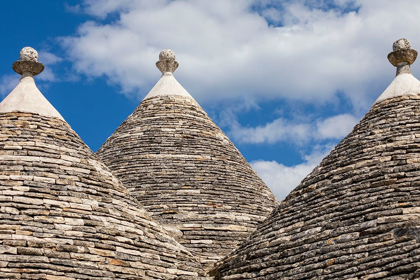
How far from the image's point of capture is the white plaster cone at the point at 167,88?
59.7 feet

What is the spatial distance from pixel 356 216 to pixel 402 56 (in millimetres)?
4218

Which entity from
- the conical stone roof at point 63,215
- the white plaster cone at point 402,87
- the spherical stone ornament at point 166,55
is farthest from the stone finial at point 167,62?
the white plaster cone at point 402,87

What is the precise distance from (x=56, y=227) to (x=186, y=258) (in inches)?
101

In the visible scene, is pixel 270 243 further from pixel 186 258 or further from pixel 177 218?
pixel 177 218

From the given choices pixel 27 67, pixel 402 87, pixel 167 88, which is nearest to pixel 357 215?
pixel 402 87

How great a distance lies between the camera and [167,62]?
1861 centimetres

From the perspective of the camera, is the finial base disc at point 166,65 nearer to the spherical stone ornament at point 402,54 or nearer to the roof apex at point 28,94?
the roof apex at point 28,94

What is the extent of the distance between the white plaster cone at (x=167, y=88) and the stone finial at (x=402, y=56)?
5124 mm

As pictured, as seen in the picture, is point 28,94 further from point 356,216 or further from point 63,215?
point 356,216

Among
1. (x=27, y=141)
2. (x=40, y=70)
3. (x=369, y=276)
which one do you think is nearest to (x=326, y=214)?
(x=369, y=276)

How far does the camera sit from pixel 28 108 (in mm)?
14406

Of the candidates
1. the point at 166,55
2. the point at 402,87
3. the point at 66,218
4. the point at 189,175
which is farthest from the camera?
the point at 166,55

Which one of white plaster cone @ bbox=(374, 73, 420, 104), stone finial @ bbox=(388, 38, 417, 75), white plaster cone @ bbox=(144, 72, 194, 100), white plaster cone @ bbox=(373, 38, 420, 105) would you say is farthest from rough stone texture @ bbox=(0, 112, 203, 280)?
stone finial @ bbox=(388, 38, 417, 75)

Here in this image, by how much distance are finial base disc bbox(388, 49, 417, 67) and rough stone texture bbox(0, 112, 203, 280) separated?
4910 millimetres
